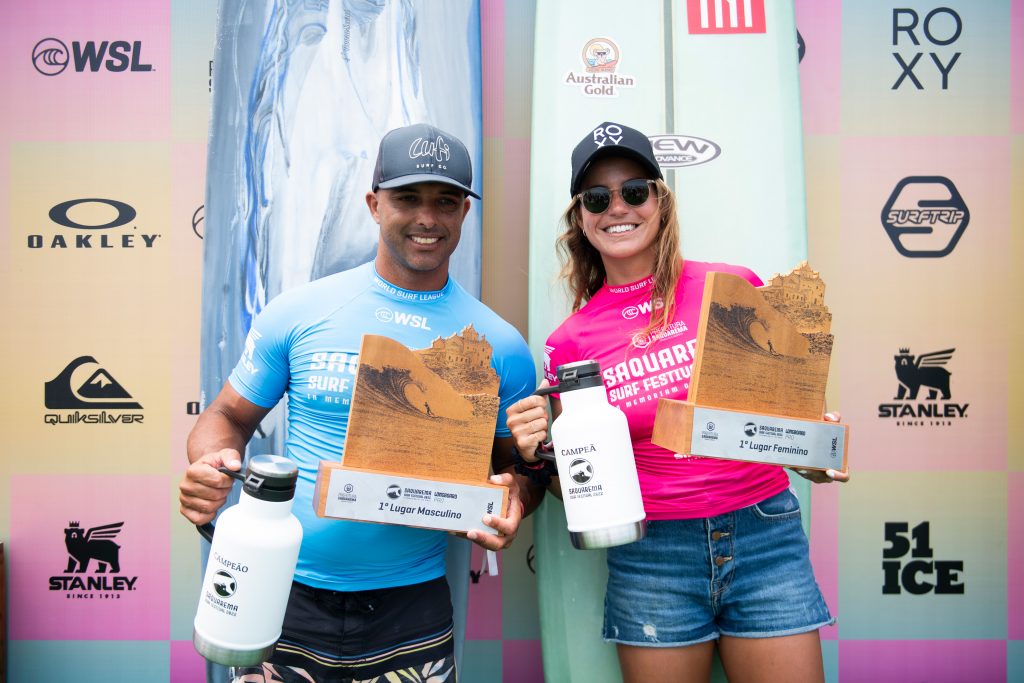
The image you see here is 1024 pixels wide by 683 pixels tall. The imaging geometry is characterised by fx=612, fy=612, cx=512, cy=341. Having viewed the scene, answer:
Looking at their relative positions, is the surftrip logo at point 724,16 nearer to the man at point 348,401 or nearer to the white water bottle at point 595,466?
the man at point 348,401

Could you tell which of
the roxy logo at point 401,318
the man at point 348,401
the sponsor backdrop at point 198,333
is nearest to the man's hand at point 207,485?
the man at point 348,401

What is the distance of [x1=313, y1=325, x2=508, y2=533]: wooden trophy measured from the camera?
1.12m

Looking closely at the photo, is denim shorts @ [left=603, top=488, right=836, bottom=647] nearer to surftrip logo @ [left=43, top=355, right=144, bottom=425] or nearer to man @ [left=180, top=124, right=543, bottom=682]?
man @ [left=180, top=124, right=543, bottom=682]

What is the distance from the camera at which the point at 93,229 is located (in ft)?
7.77

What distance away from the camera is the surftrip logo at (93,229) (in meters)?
2.36

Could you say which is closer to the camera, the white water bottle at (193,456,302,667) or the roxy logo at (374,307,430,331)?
the white water bottle at (193,456,302,667)

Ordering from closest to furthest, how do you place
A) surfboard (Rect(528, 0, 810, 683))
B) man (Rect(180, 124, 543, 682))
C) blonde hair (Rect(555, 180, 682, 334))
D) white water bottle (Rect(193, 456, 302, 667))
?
white water bottle (Rect(193, 456, 302, 667)), man (Rect(180, 124, 543, 682)), blonde hair (Rect(555, 180, 682, 334)), surfboard (Rect(528, 0, 810, 683))

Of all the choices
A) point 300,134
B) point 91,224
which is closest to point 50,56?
point 91,224

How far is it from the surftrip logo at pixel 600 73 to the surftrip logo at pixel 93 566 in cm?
238

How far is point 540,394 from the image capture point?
4.12ft

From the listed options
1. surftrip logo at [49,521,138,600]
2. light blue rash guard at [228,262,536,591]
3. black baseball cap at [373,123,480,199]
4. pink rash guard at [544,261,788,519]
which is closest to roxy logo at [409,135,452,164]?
black baseball cap at [373,123,480,199]

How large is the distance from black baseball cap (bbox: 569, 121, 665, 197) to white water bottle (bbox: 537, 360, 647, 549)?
1.82ft

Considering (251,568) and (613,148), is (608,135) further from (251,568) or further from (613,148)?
(251,568)

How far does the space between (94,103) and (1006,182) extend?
141 inches
